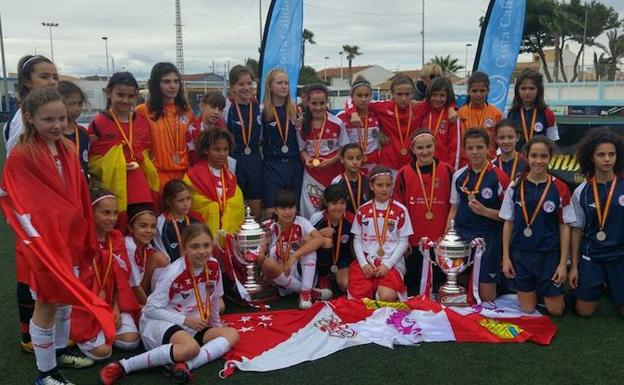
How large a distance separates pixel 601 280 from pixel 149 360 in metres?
3.25

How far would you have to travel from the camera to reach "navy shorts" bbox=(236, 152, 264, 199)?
5.20m

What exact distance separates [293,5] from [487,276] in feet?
26.7

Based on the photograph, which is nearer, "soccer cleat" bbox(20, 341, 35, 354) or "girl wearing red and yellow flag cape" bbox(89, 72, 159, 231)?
"soccer cleat" bbox(20, 341, 35, 354)

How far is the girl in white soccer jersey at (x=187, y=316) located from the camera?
3.17 metres

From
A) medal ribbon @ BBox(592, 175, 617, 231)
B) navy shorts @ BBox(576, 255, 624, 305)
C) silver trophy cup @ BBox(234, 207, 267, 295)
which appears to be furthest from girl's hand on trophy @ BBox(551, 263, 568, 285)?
silver trophy cup @ BBox(234, 207, 267, 295)

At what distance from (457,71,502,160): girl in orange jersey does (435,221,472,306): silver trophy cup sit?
4.22ft

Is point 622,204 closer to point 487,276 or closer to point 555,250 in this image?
point 555,250

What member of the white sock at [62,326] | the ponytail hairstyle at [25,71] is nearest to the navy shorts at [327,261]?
the white sock at [62,326]

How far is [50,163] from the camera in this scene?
9.14 feet

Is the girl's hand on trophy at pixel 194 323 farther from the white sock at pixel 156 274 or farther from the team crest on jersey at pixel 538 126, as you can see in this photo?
the team crest on jersey at pixel 538 126

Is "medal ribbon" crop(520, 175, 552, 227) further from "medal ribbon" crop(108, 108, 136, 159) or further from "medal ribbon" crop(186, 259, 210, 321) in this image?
"medal ribbon" crop(108, 108, 136, 159)

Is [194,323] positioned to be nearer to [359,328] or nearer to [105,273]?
[105,273]

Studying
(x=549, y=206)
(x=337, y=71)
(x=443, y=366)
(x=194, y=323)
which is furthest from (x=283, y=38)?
(x=337, y=71)

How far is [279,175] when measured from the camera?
5.25m
